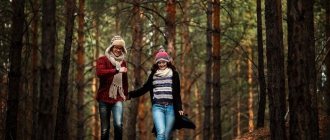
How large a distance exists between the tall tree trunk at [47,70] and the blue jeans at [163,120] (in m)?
1.60

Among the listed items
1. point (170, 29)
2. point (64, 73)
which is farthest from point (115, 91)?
point (170, 29)

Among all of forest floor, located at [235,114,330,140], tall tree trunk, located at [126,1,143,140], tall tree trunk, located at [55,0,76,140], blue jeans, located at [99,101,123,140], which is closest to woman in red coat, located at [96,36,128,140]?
blue jeans, located at [99,101,123,140]

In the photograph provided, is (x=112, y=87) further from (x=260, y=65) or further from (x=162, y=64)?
(x=260, y=65)

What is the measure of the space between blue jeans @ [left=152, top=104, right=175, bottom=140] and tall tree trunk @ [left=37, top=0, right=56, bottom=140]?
1598 millimetres

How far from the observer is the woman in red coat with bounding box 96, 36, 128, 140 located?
7.73 meters

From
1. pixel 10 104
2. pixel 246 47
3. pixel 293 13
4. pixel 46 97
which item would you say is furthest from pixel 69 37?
pixel 246 47

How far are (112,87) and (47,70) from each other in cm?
135

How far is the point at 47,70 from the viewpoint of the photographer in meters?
6.73

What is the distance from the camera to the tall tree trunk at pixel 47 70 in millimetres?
6723

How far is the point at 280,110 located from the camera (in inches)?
302

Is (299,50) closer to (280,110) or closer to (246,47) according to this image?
(280,110)

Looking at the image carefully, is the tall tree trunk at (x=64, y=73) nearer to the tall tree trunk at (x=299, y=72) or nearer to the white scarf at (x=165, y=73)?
the white scarf at (x=165, y=73)

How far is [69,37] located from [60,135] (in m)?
2.05

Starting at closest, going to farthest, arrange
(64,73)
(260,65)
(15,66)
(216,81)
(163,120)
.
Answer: (163,120)
(15,66)
(64,73)
(260,65)
(216,81)
